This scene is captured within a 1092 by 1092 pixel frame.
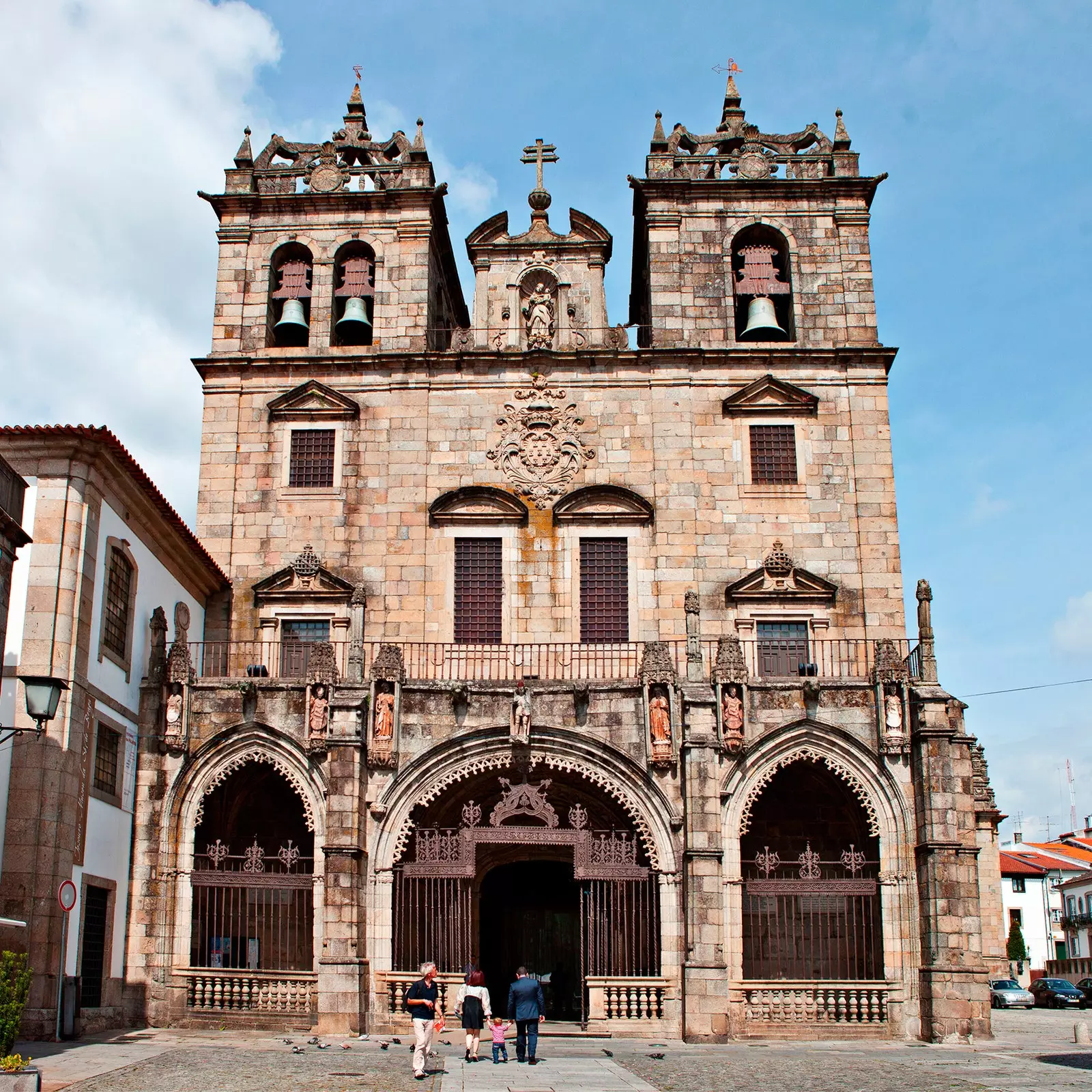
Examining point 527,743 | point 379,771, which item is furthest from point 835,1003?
point 379,771

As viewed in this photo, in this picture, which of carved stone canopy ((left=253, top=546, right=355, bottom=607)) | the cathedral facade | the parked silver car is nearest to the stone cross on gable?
the cathedral facade

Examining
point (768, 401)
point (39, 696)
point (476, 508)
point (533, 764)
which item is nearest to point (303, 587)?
point (476, 508)

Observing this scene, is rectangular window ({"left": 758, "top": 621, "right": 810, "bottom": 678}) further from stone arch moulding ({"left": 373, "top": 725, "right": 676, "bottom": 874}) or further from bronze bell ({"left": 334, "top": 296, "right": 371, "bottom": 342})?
bronze bell ({"left": 334, "top": 296, "right": 371, "bottom": 342})

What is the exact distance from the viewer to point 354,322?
27031mm

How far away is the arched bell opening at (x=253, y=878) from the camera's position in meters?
21.2

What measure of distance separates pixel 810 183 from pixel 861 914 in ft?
50.3

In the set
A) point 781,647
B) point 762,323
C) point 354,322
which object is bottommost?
point 781,647

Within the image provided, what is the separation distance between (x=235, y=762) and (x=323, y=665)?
2.22m

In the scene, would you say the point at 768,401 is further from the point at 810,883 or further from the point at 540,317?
the point at 810,883

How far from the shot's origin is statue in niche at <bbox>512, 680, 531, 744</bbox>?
21312mm

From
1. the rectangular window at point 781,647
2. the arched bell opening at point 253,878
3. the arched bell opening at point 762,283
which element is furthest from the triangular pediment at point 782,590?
the arched bell opening at point 253,878

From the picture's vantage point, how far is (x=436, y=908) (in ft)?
69.1

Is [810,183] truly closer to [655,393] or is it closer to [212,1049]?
[655,393]

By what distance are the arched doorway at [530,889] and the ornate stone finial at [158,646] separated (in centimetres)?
525
